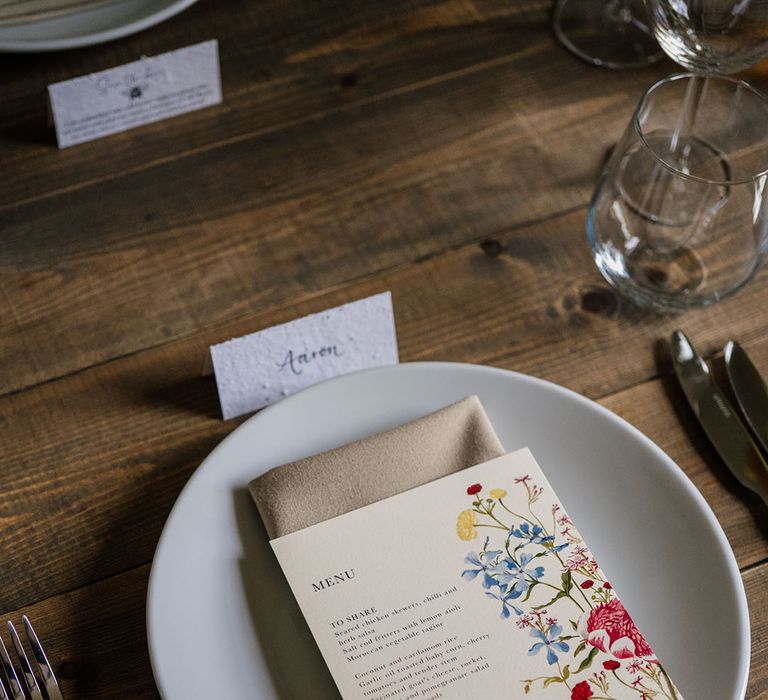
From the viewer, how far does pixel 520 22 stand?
3.53 ft

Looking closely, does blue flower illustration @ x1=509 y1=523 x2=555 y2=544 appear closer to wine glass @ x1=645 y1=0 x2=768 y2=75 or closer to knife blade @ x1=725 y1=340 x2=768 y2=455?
knife blade @ x1=725 y1=340 x2=768 y2=455

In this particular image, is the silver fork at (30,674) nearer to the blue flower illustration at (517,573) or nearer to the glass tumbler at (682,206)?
the blue flower illustration at (517,573)

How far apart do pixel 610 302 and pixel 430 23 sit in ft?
1.27

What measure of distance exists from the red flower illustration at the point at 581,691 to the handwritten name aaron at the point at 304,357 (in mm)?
313

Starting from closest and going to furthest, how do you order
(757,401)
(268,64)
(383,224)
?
(757,401) < (383,224) < (268,64)

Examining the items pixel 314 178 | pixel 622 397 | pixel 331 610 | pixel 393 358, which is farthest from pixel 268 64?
pixel 331 610

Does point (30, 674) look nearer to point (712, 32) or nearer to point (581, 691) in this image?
point (581, 691)

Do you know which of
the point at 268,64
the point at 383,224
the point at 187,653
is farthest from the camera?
the point at 268,64

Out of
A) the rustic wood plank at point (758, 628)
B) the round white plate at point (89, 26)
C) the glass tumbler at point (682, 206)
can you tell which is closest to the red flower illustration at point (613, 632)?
the rustic wood plank at point (758, 628)

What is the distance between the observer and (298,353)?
780 mm

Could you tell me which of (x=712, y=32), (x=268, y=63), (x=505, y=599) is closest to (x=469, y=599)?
(x=505, y=599)

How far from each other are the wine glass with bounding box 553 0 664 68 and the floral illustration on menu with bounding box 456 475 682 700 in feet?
1.83

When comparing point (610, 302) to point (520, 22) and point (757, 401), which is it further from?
point (520, 22)

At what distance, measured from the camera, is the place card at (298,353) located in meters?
0.76
